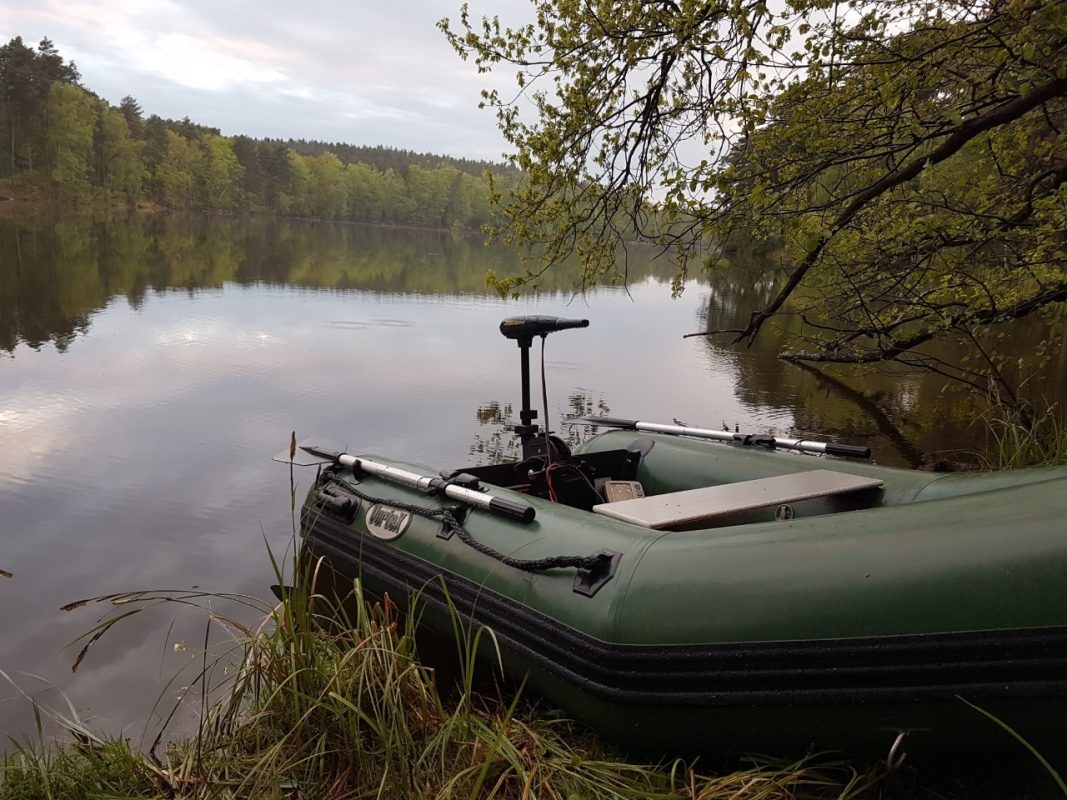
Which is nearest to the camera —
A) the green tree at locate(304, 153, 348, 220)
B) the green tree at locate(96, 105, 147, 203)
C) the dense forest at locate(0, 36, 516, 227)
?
the dense forest at locate(0, 36, 516, 227)

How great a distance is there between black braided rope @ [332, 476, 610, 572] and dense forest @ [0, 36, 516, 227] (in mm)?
17887

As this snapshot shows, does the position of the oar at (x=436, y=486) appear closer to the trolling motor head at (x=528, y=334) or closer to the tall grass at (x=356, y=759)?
the tall grass at (x=356, y=759)

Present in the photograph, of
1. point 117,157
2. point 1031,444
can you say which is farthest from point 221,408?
point 117,157

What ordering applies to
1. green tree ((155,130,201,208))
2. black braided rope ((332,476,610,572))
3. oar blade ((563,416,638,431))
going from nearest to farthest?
black braided rope ((332,476,610,572)) → oar blade ((563,416,638,431)) → green tree ((155,130,201,208))

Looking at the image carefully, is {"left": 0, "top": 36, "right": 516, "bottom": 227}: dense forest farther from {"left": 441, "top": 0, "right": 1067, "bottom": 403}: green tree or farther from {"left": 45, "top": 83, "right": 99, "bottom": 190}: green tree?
{"left": 441, "top": 0, "right": 1067, "bottom": 403}: green tree

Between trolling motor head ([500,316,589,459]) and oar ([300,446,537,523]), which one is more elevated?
trolling motor head ([500,316,589,459])

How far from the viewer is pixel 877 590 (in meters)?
1.95

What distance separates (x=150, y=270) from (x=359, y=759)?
65.4 feet

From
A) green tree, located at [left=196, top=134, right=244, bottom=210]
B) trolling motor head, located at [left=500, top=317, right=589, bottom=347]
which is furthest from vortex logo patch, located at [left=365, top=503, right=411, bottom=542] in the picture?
green tree, located at [left=196, top=134, right=244, bottom=210]

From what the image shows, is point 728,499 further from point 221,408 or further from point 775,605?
point 221,408

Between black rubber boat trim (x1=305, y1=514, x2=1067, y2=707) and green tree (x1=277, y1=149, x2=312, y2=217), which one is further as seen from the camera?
green tree (x1=277, y1=149, x2=312, y2=217)

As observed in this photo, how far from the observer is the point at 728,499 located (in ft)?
10.1

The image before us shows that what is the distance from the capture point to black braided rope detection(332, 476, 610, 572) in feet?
8.00

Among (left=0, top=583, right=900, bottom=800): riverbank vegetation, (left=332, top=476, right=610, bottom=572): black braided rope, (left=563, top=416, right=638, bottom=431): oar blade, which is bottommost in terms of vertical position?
(left=0, top=583, right=900, bottom=800): riverbank vegetation
